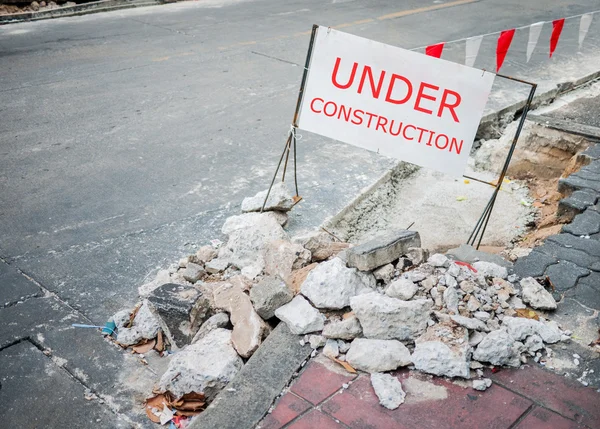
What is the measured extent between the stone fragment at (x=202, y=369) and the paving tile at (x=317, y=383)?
1.26 feet

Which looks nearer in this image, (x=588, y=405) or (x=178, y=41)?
(x=588, y=405)

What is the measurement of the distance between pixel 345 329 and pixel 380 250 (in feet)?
2.05

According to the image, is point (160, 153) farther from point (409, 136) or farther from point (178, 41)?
point (178, 41)

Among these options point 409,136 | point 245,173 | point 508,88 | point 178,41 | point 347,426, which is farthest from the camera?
point 178,41

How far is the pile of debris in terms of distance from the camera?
3131mm

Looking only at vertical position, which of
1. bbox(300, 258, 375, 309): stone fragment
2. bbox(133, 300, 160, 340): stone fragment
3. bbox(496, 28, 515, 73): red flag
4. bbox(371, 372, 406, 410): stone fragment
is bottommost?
bbox(133, 300, 160, 340): stone fragment

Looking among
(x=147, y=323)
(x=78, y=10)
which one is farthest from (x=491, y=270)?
(x=78, y=10)

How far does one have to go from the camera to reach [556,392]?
119 inches

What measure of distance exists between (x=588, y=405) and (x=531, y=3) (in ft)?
45.4

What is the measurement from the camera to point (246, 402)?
298 centimetres

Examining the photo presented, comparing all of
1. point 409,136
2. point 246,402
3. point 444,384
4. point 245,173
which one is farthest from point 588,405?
point 245,173

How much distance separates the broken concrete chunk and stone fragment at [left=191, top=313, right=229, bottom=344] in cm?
86

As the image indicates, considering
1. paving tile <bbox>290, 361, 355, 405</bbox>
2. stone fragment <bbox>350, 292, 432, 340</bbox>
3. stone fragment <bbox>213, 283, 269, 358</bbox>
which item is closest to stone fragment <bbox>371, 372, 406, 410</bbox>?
paving tile <bbox>290, 361, 355, 405</bbox>

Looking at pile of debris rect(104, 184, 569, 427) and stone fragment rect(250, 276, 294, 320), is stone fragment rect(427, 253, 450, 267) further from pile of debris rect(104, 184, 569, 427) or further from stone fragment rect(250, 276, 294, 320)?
stone fragment rect(250, 276, 294, 320)
